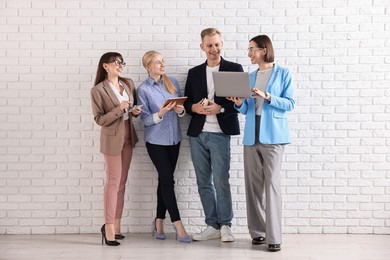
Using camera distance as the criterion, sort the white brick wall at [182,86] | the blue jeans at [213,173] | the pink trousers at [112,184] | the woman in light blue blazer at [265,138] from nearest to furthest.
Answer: the woman in light blue blazer at [265,138] < the pink trousers at [112,184] < the blue jeans at [213,173] < the white brick wall at [182,86]

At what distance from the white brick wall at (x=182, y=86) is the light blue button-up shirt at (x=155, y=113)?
25 cm

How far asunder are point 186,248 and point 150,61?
1.69 metres

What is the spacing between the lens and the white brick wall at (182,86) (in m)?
5.24

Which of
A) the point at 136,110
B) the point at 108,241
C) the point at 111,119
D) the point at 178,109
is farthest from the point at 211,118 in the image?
the point at 108,241

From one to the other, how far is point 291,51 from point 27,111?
8.45 feet

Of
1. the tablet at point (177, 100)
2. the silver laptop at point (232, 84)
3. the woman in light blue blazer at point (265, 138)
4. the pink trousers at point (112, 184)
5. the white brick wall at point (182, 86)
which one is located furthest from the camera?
the white brick wall at point (182, 86)

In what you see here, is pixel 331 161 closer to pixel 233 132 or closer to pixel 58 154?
pixel 233 132

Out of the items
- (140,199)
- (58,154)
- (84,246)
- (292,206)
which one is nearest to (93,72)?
(58,154)

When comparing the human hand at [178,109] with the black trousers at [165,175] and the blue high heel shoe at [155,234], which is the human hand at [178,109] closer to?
the black trousers at [165,175]

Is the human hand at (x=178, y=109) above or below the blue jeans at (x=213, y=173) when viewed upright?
above

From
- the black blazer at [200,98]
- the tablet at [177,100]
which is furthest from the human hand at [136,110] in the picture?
the black blazer at [200,98]

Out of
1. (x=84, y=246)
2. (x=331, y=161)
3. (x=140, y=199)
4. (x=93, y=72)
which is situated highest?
(x=93, y=72)

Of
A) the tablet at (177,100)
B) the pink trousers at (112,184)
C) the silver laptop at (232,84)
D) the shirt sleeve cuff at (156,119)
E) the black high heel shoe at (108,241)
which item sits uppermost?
the silver laptop at (232,84)

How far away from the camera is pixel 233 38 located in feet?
17.2
